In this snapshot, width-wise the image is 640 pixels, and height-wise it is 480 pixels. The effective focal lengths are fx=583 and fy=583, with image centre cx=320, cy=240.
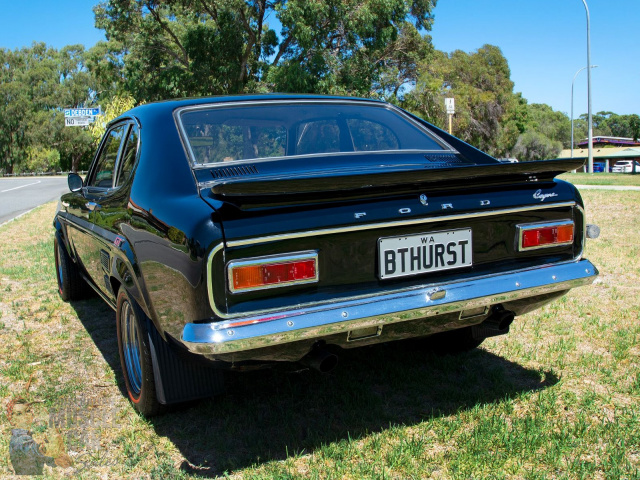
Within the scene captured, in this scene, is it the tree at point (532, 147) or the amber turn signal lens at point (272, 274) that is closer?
the amber turn signal lens at point (272, 274)

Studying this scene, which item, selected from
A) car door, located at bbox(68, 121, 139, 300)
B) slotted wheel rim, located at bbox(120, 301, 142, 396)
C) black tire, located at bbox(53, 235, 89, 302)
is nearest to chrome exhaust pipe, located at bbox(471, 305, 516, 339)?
slotted wheel rim, located at bbox(120, 301, 142, 396)

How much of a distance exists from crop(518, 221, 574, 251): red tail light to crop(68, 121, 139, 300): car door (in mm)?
1907

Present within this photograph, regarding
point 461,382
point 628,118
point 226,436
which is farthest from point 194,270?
point 628,118

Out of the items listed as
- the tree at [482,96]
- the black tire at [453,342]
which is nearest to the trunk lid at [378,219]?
the black tire at [453,342]

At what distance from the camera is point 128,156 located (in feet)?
10.6

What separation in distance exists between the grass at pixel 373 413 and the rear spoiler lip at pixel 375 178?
0.92 meters

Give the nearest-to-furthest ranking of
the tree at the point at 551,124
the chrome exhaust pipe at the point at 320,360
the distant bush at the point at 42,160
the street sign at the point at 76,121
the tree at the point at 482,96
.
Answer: the chrome exhaust pipe at the point at 320,360, the street sign at the point at 76,121, the tree at the point at 482,96, the distant bush at the point at 42,160, the tree at the point at 551,124

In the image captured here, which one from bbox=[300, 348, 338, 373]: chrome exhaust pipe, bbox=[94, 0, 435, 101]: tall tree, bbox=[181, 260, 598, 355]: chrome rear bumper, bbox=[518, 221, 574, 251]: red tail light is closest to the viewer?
bbox=[181, 260, 598, 355]: chrome rear bumper

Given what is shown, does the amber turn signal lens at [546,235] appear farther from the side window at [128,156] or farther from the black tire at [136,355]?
the side window at [128,156]

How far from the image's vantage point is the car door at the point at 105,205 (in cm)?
308

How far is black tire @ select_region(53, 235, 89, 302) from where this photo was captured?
16.8 feet

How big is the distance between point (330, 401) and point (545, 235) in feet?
4.51

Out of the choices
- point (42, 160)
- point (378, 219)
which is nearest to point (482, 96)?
point (378, 219)

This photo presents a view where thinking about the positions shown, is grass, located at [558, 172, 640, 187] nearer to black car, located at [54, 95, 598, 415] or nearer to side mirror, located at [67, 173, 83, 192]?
black car, located at [54, 95, 598, 415]
